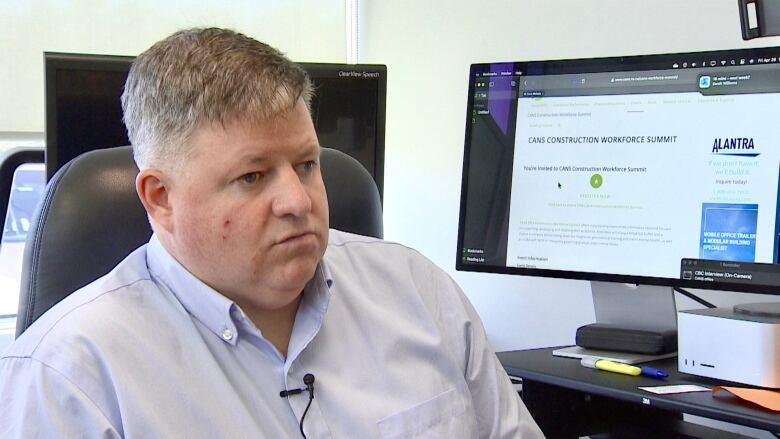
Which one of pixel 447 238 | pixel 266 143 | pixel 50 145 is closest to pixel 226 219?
pixel 266 143

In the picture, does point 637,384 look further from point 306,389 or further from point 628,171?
point 306,389

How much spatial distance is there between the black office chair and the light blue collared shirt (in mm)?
82

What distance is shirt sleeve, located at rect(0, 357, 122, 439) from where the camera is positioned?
86cm

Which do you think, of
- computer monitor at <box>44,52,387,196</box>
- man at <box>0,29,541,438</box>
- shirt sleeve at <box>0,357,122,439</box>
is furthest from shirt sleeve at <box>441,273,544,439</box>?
computer monitor at <box>44,52,387,196</box>

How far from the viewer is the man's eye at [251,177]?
0.98 metres

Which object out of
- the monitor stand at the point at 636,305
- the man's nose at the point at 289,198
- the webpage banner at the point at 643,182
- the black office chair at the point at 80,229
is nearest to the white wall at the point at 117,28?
the webpage banner at the point at 643,182

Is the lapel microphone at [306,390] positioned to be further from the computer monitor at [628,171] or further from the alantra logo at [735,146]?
the alantra logo at [735,146]

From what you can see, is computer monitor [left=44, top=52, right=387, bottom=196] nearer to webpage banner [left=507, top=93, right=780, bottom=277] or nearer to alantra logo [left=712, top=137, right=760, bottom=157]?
webpage banner [left=507, top=93, right=780, bottom=277]

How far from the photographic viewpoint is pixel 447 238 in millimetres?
2516

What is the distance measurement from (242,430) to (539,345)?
4.45 feet

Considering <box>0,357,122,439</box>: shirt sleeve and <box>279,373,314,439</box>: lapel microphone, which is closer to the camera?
<box>0,357,122,439</box>: shirt sleeve

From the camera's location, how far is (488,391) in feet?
4.02

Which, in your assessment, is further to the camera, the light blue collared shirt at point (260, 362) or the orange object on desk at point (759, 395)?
the orange object on desk at point (759, 395)

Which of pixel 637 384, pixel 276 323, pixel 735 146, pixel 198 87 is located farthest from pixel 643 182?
pixel 198 87
